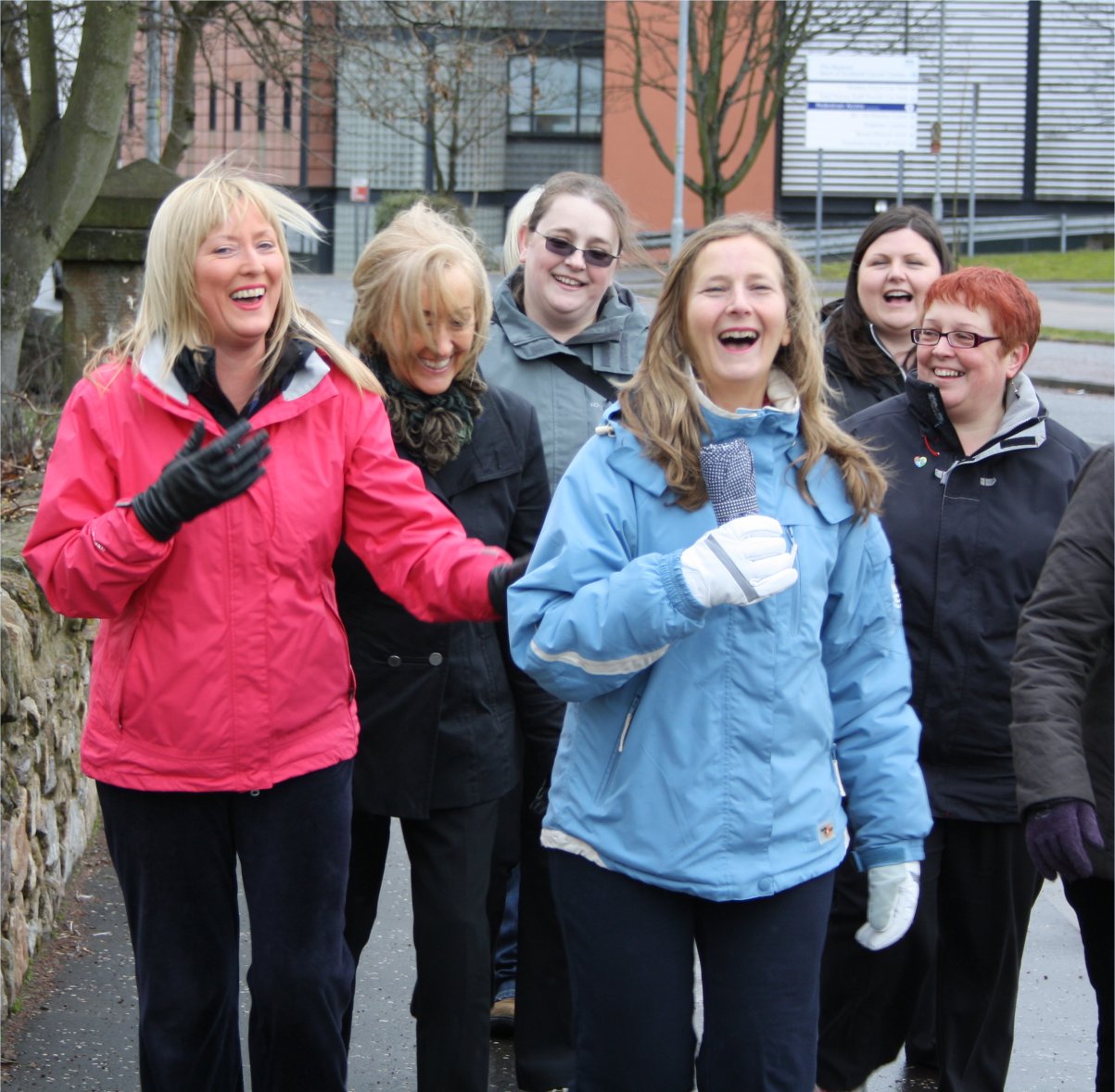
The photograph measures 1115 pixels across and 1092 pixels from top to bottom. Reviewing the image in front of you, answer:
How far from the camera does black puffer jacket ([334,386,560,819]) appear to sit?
Result: 12.0 ft

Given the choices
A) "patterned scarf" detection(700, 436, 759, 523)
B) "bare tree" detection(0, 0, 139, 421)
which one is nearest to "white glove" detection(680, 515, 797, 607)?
"patterned scarf" detection(700, 436, 759, 523)

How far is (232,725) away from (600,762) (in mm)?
726

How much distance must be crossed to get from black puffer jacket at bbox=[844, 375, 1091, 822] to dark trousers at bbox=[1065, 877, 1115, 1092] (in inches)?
20.1

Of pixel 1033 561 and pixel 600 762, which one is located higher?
pixel 1033 561

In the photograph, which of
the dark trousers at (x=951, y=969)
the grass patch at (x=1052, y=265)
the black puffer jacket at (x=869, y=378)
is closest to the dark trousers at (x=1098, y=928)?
the dark trousers at (x=951, y=969)

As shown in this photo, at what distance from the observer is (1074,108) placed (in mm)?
42594

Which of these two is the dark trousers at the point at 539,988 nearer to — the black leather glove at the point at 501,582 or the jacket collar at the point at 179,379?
the black leather glove at the point at 501,582

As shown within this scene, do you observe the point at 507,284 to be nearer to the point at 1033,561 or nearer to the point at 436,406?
the point at 436,406

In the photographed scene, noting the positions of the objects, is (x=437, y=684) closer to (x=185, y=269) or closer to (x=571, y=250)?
(x=185, y=269)

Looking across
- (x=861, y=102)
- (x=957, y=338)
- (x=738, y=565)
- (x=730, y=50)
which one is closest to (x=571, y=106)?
(x=730, y=50)

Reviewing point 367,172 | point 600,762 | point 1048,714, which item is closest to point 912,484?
point 1048,714

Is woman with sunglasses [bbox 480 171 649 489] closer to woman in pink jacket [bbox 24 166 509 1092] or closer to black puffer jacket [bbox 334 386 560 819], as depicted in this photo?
black puffer jacket [bbox 334 386 560 819]

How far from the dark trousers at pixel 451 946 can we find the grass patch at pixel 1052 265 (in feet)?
99.0

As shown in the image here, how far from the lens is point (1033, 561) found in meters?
3.75
